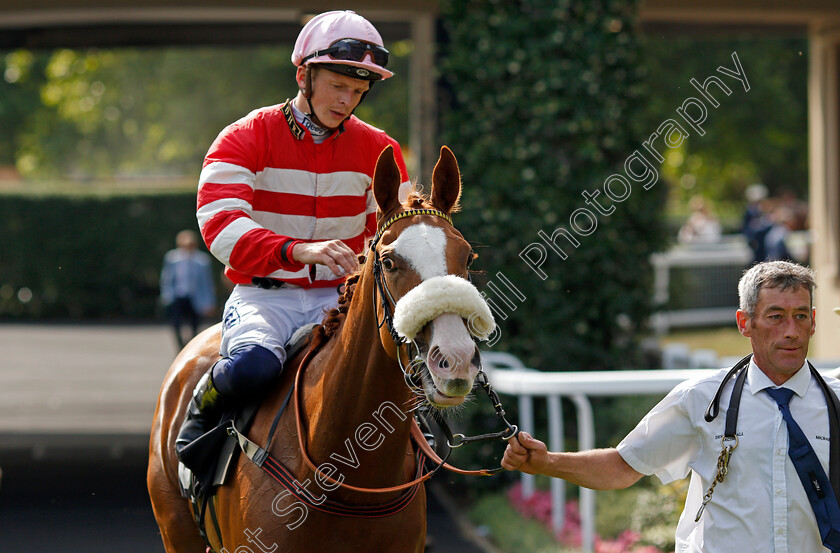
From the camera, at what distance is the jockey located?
10.4 feet

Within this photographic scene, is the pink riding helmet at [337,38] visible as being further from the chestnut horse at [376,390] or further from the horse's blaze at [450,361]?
the horse's blaze at [450,361]

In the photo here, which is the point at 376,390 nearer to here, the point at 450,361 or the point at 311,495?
the point at 311,495

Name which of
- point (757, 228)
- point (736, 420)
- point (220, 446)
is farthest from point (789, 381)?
point (757, 228)

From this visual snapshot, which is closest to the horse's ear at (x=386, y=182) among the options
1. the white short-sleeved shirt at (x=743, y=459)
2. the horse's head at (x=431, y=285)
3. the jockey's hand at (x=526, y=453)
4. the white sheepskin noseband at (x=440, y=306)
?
the horse's head at (x=431, y=285)

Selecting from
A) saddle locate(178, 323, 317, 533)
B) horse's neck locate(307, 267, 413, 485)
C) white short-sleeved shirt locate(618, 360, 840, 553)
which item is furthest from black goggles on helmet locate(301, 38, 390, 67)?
white short-sleeved shirt locate(618, 360, 840, 553)

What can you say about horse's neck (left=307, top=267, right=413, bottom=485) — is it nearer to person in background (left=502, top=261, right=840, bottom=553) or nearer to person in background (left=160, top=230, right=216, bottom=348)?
person in background (left=502, top=261, right=840, bottom=553)

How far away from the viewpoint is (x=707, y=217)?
21203mm

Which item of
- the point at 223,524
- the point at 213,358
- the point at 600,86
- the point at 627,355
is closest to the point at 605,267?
the point at 627,355

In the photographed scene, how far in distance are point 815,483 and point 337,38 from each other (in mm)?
1989

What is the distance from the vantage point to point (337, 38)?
10.7 ft

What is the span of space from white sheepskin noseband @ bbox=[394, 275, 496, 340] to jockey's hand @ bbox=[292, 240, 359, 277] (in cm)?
44

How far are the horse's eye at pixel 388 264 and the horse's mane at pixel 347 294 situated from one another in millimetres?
211

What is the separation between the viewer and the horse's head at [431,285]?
2398 millimetres

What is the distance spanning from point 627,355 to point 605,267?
0.75 metres
